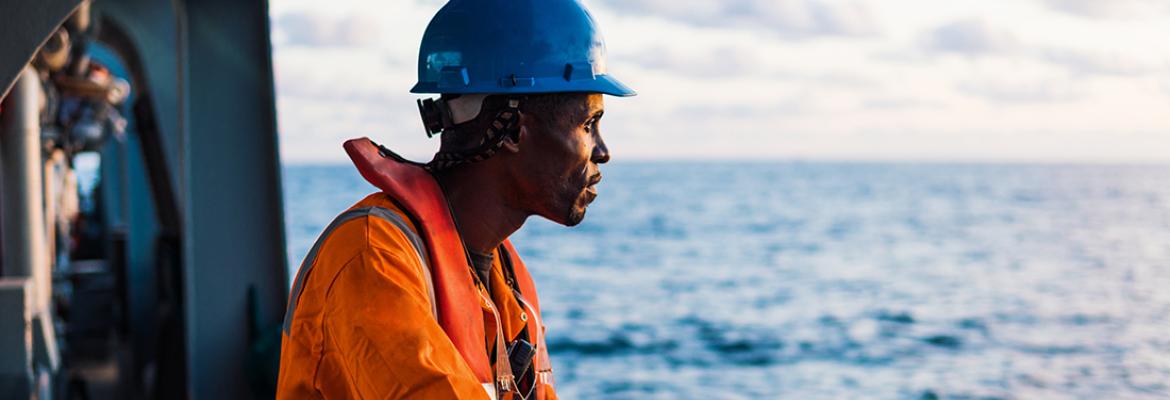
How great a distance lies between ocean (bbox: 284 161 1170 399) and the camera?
80.6 feet

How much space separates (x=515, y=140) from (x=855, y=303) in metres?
A: 35.1

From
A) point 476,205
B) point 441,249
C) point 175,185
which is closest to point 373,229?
point 441,249

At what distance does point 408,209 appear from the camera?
2.19 m

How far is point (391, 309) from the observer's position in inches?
75.5

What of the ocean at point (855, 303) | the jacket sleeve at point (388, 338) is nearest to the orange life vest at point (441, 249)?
the jacket sleeve at point (388, 338)

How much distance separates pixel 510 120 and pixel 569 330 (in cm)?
2746

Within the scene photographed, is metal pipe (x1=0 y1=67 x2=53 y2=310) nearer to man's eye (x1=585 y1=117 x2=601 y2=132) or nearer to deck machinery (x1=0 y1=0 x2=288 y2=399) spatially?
deck machinery (x1=0 y1=0 x2=288 y2=399)

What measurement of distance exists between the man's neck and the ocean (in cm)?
301

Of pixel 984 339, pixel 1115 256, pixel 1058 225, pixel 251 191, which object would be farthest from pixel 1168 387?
pixel 1058 225

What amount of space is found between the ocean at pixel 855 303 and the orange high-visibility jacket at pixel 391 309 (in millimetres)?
3158

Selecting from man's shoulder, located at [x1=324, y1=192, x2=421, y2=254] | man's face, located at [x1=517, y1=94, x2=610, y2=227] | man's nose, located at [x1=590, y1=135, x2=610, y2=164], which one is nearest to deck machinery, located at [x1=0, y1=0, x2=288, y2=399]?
man's shoulder, located at [x1=324, y1=192, x2=421, y2=254]

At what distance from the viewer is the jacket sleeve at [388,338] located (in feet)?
6.17

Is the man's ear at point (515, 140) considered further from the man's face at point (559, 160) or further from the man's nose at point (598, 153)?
the man's nose at point (598, 153)

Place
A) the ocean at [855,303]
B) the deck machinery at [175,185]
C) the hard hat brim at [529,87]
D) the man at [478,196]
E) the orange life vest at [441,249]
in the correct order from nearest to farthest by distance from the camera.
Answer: the man at [478,196]
the orange life vest at [441,249]
the hard hat brim at [529,87]
the deck machinery at [175,185]
the ocean at [855,303]
